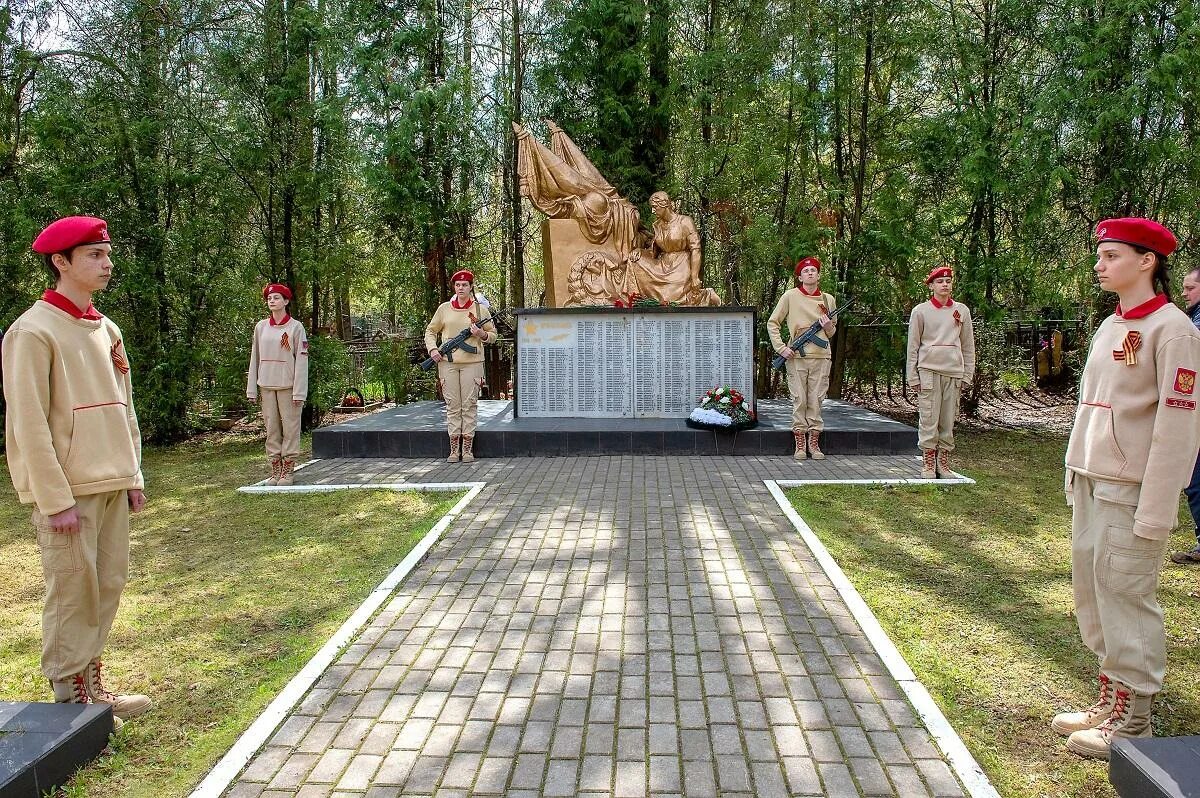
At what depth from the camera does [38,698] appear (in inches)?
131

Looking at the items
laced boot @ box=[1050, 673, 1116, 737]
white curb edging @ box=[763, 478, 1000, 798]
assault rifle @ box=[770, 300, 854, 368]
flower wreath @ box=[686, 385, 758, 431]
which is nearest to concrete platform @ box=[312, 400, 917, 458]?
flower wreath @ box=[686, 385, 758, 431]

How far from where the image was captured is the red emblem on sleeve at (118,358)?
3.22 meters

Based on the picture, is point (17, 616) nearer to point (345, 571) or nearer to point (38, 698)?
point (38, 698)

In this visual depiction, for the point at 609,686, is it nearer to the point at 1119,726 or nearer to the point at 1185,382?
the point at 1119,726

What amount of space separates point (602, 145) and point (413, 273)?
3972mm

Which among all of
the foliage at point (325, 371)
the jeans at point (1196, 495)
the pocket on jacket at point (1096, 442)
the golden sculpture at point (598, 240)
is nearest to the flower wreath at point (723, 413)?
the golden sculpture at point (598, 240)

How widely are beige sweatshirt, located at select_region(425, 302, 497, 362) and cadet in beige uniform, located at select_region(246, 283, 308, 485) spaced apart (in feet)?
4.91

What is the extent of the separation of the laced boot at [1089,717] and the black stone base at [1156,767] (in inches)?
15.1

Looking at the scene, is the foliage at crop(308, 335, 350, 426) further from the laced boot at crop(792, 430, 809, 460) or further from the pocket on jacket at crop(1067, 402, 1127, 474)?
the pocket on jacket at crop(1067, 402, 1127, 474)

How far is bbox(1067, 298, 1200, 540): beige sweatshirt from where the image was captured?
2605 mm

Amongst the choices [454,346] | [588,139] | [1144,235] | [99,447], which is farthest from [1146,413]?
[588,139]

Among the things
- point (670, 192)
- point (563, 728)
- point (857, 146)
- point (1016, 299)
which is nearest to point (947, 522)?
point (563, 728)

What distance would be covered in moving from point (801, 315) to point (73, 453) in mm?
6891

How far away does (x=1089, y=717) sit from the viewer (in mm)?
2873
